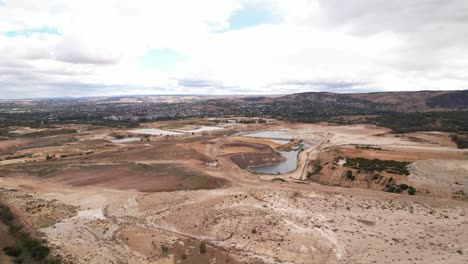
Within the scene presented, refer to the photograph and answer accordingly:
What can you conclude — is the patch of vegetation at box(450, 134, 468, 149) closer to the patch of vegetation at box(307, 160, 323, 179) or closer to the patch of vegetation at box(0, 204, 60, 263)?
the patch of vegetation at box(307, 160, 323, 179)

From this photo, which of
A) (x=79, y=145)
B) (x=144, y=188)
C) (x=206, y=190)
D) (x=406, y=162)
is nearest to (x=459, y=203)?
(x=406, y=162)

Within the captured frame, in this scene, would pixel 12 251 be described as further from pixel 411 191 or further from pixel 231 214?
pixel 411 191

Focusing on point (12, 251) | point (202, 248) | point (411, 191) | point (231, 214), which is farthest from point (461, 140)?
point (12, 251)

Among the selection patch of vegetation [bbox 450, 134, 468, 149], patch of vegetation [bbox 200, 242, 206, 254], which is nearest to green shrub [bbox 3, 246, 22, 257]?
patch of vegetation [bbox 200, 242, 206, 254]

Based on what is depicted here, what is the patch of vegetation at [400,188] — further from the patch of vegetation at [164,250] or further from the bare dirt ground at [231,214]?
the patch of vegetation at [164,250]

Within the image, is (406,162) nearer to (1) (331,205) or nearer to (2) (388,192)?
(2) (388,192)
